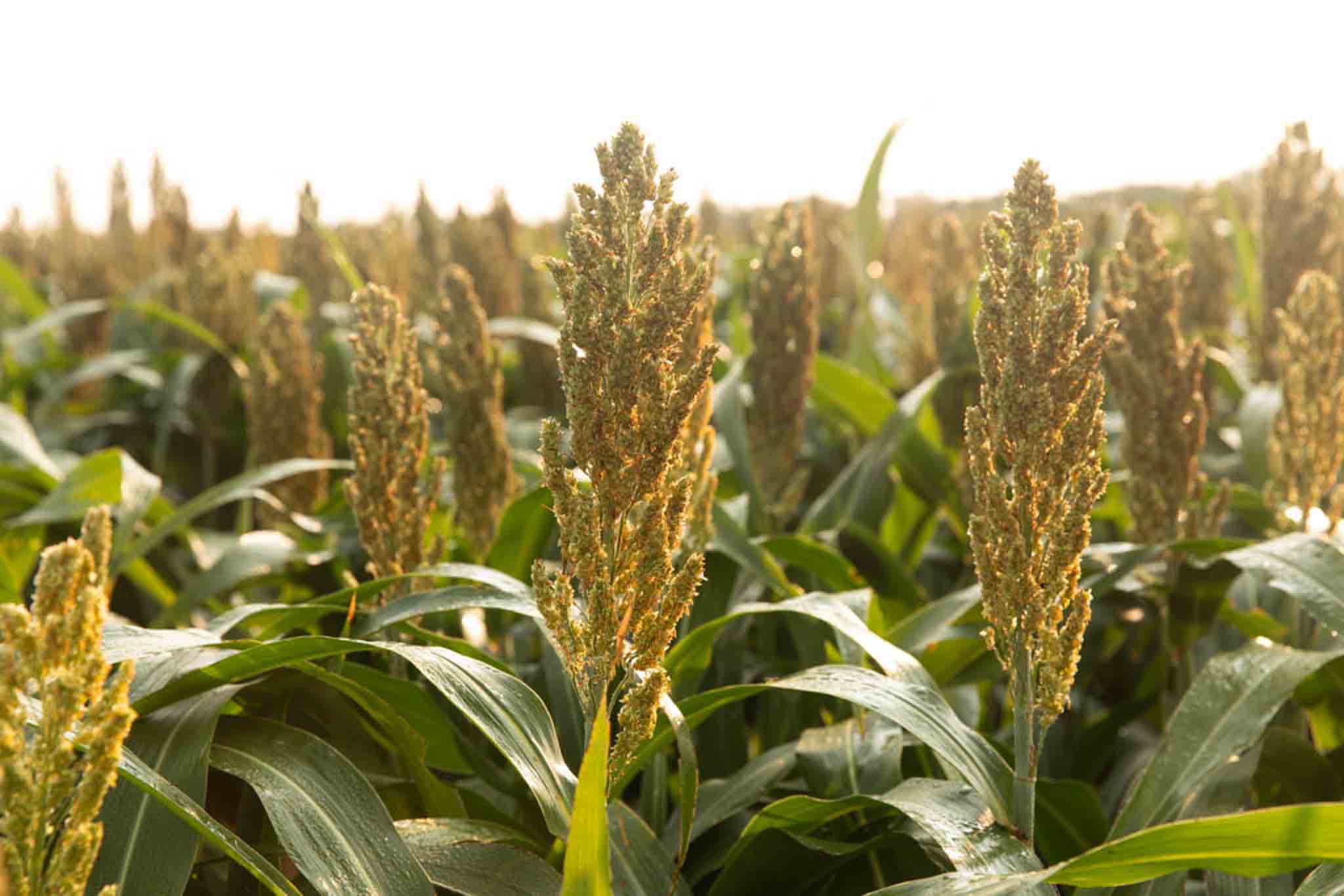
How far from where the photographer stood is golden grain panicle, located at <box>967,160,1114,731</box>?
1.71 metres

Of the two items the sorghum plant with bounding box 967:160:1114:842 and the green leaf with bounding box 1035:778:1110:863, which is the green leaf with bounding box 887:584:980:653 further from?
the sorghum plant with bounding box 967:160:1114:842

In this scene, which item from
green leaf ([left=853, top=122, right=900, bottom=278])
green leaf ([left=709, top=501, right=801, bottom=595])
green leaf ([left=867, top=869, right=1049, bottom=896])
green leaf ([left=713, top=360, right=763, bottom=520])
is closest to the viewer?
green leaf ([left=867, top=869, right=1049, bottom=896])

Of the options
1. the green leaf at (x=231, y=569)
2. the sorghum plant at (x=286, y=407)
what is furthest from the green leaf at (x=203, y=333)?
the green leaf at (x=231, y=569)

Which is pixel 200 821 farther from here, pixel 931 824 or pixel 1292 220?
pixel 1292 220

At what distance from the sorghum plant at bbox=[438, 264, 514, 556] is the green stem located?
154cm

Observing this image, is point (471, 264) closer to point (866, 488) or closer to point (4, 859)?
point (866, 488)

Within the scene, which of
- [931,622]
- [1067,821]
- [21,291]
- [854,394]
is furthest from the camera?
[21,291]

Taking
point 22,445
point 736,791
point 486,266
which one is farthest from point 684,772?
point 486,266

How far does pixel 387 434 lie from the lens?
7.66ft

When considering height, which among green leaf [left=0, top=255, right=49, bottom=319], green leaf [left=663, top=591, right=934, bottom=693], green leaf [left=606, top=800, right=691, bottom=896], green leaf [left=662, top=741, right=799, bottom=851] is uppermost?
green leaf [left=0, top=255, right=49, bottom=319]

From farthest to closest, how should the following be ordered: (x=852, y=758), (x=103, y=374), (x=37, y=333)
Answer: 1. (x=37, y=333)
2. (x=103, y=374)
3. (x=852, y=758)

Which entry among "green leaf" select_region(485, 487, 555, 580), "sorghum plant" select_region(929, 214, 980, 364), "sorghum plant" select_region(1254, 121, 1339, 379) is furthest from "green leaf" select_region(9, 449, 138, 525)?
"sorghum plant" select_region(1254, 121, 1339, 379)

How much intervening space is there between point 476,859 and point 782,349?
187 centimetres

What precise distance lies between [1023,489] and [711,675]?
4.18ft
